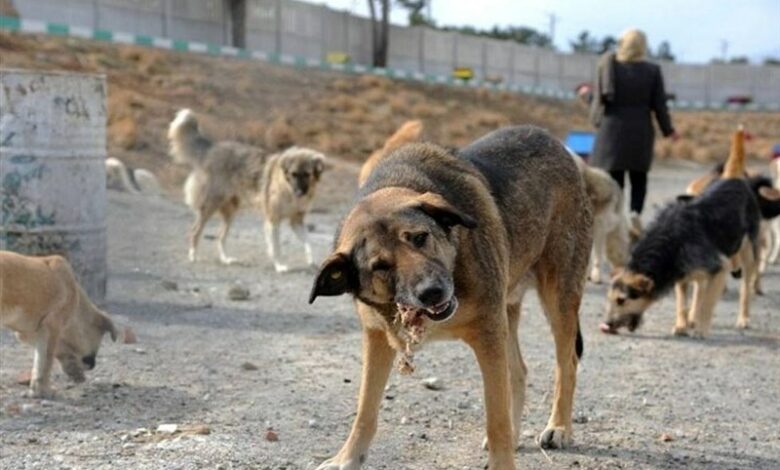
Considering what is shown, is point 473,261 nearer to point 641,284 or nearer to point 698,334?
point 641,284

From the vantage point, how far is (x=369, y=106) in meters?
36.8

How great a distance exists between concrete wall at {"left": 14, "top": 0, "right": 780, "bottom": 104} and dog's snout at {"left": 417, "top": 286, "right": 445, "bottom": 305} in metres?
32.2

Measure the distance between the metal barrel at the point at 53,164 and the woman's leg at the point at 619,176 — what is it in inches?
214

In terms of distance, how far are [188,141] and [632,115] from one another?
5.37m

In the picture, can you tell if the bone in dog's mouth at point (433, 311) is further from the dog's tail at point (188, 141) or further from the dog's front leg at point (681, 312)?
the dog's tail at point (188, 141)

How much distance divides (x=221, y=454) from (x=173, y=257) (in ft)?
25.5

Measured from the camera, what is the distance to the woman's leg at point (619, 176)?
11852mm

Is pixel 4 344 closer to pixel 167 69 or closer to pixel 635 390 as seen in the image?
pixel 635 390

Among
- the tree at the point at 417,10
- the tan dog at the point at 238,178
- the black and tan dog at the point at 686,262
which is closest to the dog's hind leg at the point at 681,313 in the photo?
the black and tan dog at the point at 686,262

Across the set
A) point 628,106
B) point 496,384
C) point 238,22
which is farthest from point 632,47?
point 238,22

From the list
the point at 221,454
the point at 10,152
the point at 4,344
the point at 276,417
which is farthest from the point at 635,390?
the point at 10,152

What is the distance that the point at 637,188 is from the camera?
12008 mm

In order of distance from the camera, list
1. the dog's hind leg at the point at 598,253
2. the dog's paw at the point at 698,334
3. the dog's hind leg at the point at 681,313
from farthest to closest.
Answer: the dog's hind leg at the point at 598,253 < the dog's hind leg at the point at 681,313 < the dog's paw at the point at 698,334

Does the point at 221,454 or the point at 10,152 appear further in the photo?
the point at 10,152
